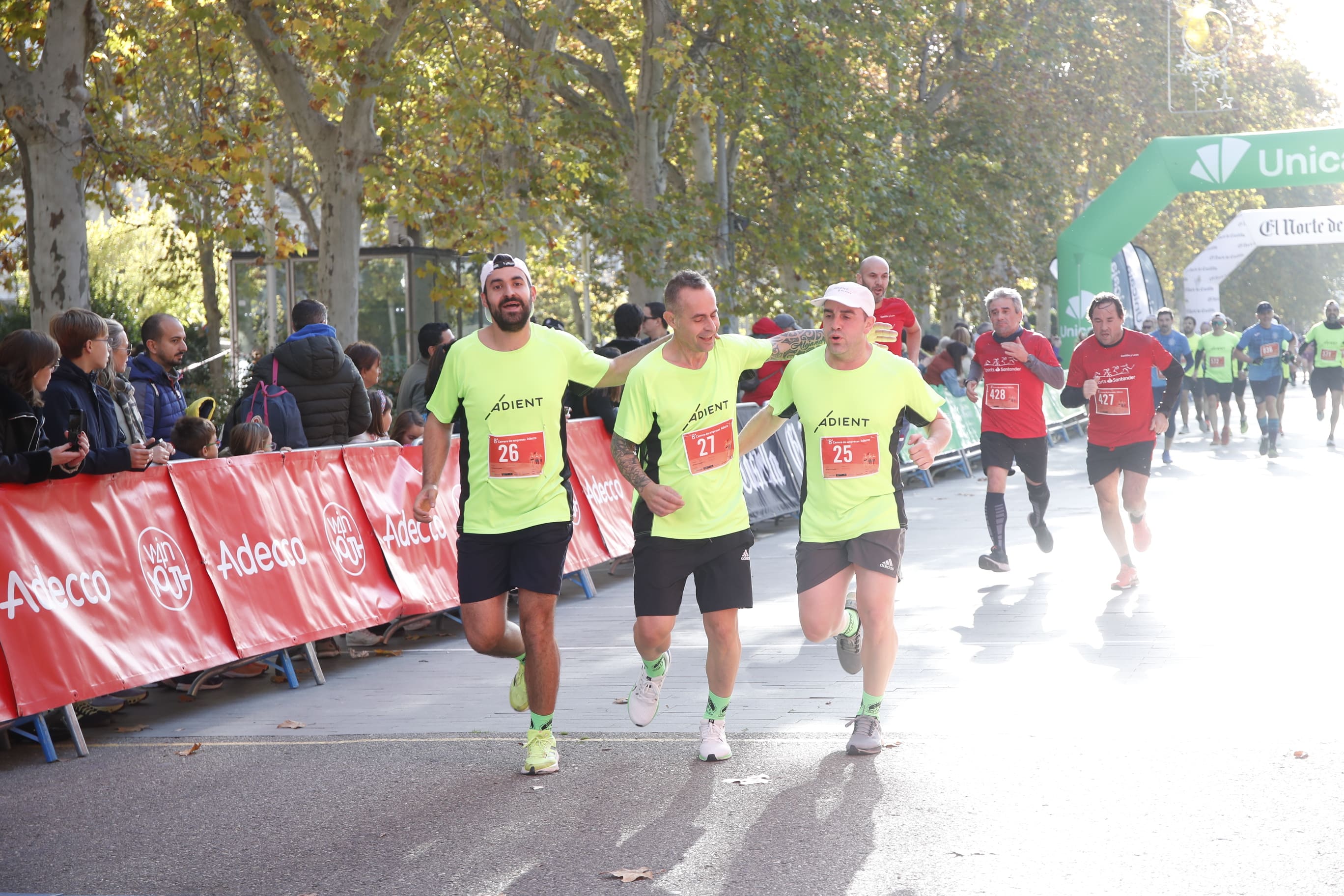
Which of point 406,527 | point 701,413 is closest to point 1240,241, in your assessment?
point 406,527

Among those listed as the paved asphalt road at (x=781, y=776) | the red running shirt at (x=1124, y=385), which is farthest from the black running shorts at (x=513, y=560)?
the red running shirt at (x=1124, y=385)

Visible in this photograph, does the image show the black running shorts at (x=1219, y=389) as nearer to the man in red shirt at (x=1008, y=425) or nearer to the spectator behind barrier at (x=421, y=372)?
the man in red shirt at (x=1008, y=425)

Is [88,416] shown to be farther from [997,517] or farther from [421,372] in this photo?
[997,517]

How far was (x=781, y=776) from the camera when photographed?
566cm

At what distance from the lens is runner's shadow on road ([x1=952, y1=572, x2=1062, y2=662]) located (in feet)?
26.4

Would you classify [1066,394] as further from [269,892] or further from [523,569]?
[269,892]

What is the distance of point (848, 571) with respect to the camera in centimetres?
621

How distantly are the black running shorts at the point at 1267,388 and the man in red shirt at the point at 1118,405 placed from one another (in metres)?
11.8

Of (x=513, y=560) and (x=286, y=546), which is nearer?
(x=513, y=560)

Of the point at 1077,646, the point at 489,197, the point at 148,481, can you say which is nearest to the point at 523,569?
the point at 148,481

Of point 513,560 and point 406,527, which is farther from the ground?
point 513,560

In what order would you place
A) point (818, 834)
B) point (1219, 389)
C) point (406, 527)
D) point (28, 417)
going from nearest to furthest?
point (818, 834) < point (28, 417) < point (406, 527) < point (1219, 389)

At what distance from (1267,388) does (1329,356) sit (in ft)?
4.46

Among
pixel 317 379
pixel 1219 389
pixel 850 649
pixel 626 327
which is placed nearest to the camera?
pixel 850 649
